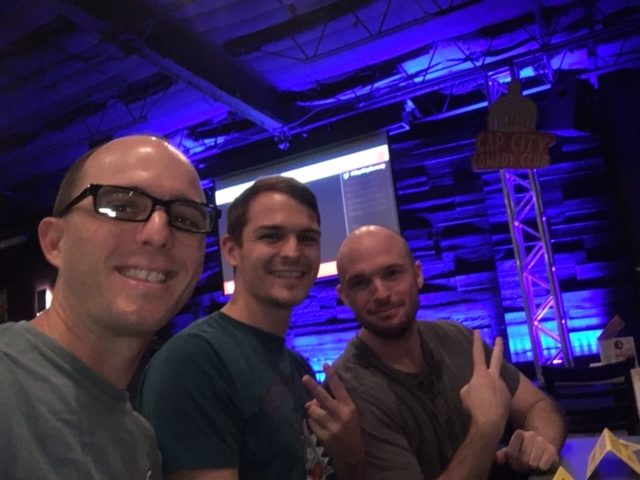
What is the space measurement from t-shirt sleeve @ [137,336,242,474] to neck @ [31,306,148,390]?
0.67ft

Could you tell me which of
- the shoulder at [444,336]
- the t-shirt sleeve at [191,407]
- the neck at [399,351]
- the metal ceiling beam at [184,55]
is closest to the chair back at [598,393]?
the shoulder at [444,336]

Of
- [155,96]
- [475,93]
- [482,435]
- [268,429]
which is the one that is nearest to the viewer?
[268,429]

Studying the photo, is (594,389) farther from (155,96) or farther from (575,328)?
(155,96)

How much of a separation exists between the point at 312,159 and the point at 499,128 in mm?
1689

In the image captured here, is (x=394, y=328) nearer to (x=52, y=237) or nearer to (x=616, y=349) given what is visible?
(x=52, y=237)

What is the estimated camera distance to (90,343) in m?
0.85

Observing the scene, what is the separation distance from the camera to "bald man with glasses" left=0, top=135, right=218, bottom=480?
73cm

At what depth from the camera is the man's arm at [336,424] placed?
3.99 feet

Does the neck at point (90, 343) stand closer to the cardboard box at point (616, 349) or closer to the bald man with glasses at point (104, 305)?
the bald man with glasses at point (104, 305)

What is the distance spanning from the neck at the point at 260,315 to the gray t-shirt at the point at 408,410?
34 centimetres

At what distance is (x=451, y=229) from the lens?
14.5 ft

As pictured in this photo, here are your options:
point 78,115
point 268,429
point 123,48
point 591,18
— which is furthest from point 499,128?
point 78,115

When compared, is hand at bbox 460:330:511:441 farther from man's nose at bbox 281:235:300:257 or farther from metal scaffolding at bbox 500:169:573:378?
metal scaffolding at bbox 500:169:573:378

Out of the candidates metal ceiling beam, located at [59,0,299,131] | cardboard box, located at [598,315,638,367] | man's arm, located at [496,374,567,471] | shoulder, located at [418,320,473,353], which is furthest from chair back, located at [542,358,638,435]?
metal ceiling beam, located at [59,0,299,131]
